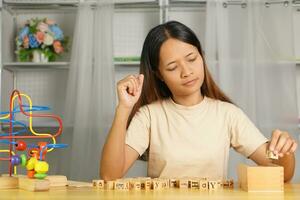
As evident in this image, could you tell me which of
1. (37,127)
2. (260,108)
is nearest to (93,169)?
(37,127)

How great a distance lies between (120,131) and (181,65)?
0.98ft

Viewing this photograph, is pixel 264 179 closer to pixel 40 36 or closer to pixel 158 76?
pixel 158 76

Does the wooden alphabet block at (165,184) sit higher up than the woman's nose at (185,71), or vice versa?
the woman's nose at (185,71)

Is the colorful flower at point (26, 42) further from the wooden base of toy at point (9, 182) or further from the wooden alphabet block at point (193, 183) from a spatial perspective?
the wooden alphabet block at point (193, 183)

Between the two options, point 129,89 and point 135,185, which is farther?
point 129,89

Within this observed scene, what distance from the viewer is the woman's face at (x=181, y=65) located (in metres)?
1.64

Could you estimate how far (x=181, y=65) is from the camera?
1.64 metres

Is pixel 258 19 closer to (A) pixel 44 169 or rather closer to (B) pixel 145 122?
(B) pixel 145 122

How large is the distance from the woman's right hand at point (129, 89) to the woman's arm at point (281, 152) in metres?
0.41

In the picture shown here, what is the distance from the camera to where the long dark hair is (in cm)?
172

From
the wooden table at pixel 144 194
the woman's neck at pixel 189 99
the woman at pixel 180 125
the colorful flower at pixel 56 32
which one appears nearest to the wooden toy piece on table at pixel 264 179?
the wooden table at pixel 144 194

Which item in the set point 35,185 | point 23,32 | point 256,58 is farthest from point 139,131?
point 23,32

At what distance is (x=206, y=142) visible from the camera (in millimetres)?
1721

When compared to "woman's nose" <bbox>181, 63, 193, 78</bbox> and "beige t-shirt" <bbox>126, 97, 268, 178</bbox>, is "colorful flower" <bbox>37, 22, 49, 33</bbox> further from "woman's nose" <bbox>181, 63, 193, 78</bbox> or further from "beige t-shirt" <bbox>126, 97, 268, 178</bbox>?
"woman's nose" <bbox>181, 63, 193, 78</bbox>
